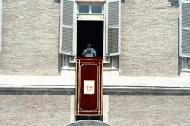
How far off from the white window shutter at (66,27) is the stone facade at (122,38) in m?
0.25

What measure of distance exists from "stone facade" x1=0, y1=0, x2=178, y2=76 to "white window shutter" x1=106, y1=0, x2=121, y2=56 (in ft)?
1.03

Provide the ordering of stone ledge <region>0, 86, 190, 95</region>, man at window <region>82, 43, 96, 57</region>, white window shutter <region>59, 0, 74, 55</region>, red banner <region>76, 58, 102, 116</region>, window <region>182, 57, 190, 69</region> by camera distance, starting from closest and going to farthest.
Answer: stone ledge <region>0, 86, 190, 95</region>
red banner <region>76, 58, 102, 116</region>
white window shutter <region>59, 0, 74, 55</region>
window <region>182, 57, 190, 69</region>
man at window <region>82, 43, 96, 57</region>

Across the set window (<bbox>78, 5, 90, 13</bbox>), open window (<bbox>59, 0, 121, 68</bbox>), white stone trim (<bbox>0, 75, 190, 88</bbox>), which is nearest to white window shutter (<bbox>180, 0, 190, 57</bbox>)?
white stone trim (<bbox>0, 75, 190, 88</bbox>)

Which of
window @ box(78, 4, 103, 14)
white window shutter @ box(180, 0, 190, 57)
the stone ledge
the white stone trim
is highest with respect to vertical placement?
window @ box(78, 4, 103, 14)

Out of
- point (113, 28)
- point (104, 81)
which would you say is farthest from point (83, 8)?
point (104, 81)

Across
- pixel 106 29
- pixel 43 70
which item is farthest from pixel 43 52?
pixel 106 29

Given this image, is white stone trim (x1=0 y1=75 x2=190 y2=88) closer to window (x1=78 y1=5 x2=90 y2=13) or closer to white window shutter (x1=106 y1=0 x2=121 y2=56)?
white window shutter (x1=106 y1=0 x2=121 y2=56)

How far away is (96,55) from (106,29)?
103 centimetres

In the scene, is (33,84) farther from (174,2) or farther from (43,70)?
(174,2)

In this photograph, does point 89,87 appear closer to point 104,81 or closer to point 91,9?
point 104,81

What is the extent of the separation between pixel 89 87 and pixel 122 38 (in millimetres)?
1951

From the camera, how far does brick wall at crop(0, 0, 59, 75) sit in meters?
25.5

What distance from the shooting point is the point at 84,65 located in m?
25.5

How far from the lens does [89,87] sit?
2547 centimetres
